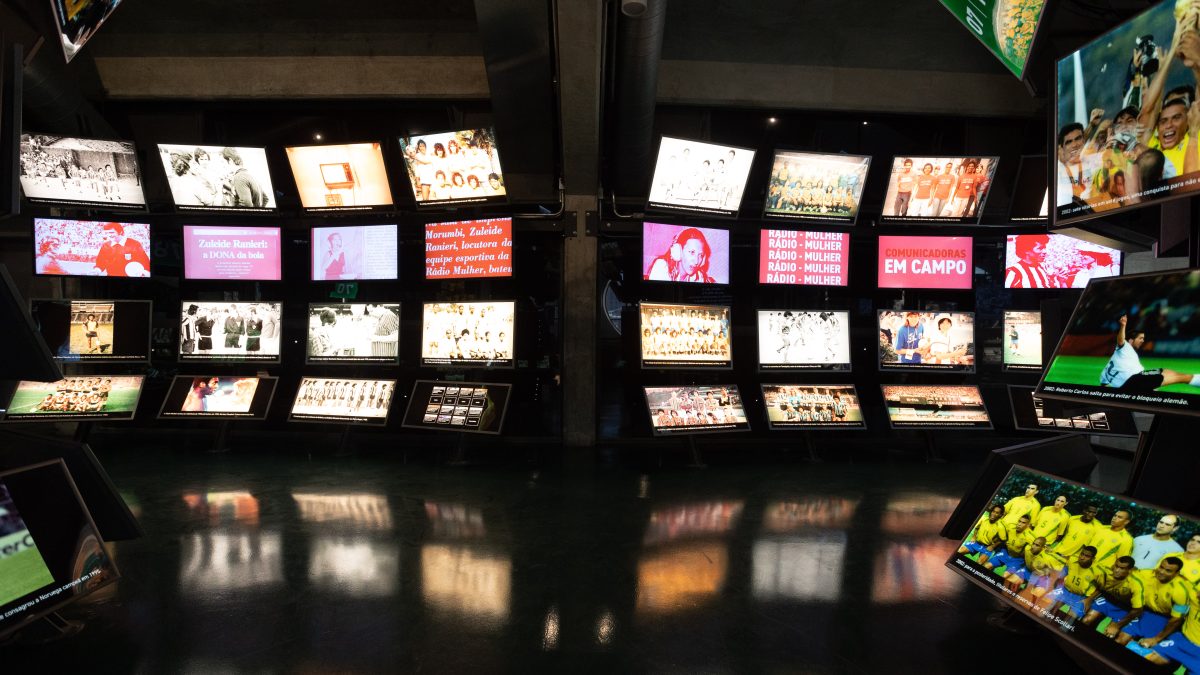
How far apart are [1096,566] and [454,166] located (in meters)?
5.59

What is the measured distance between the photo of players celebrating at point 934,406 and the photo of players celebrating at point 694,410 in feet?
5.27

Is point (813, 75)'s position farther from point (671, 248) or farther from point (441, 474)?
point (441, 474)

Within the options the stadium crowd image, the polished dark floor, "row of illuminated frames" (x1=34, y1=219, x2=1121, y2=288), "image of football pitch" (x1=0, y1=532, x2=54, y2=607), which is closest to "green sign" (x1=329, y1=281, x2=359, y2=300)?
the stadium crowd image

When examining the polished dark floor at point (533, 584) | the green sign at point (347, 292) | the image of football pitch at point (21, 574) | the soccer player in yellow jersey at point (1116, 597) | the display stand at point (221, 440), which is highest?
the green sign at point (347, 292)

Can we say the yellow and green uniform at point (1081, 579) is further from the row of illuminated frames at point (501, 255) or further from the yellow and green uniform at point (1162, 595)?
the row of illuminated frames at point (501, 255)

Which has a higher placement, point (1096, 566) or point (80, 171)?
point (80, 171)

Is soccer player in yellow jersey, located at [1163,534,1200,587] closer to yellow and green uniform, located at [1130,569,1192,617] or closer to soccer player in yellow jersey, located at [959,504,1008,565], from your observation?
yellow and green uniform, located at [1130,569,1192,617]

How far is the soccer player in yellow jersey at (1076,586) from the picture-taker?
6.34ft

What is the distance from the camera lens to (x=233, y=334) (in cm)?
644

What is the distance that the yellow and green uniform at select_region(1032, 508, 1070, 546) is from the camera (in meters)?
2.10

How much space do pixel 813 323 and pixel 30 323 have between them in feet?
19.0

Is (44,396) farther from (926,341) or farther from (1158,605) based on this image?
(926,341)

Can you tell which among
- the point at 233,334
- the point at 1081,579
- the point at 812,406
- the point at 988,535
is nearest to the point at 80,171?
the point at 233,334

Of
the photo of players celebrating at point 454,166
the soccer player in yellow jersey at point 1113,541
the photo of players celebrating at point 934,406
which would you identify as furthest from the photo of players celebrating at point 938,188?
the soccer player in yellow jersey at point 1113,541
